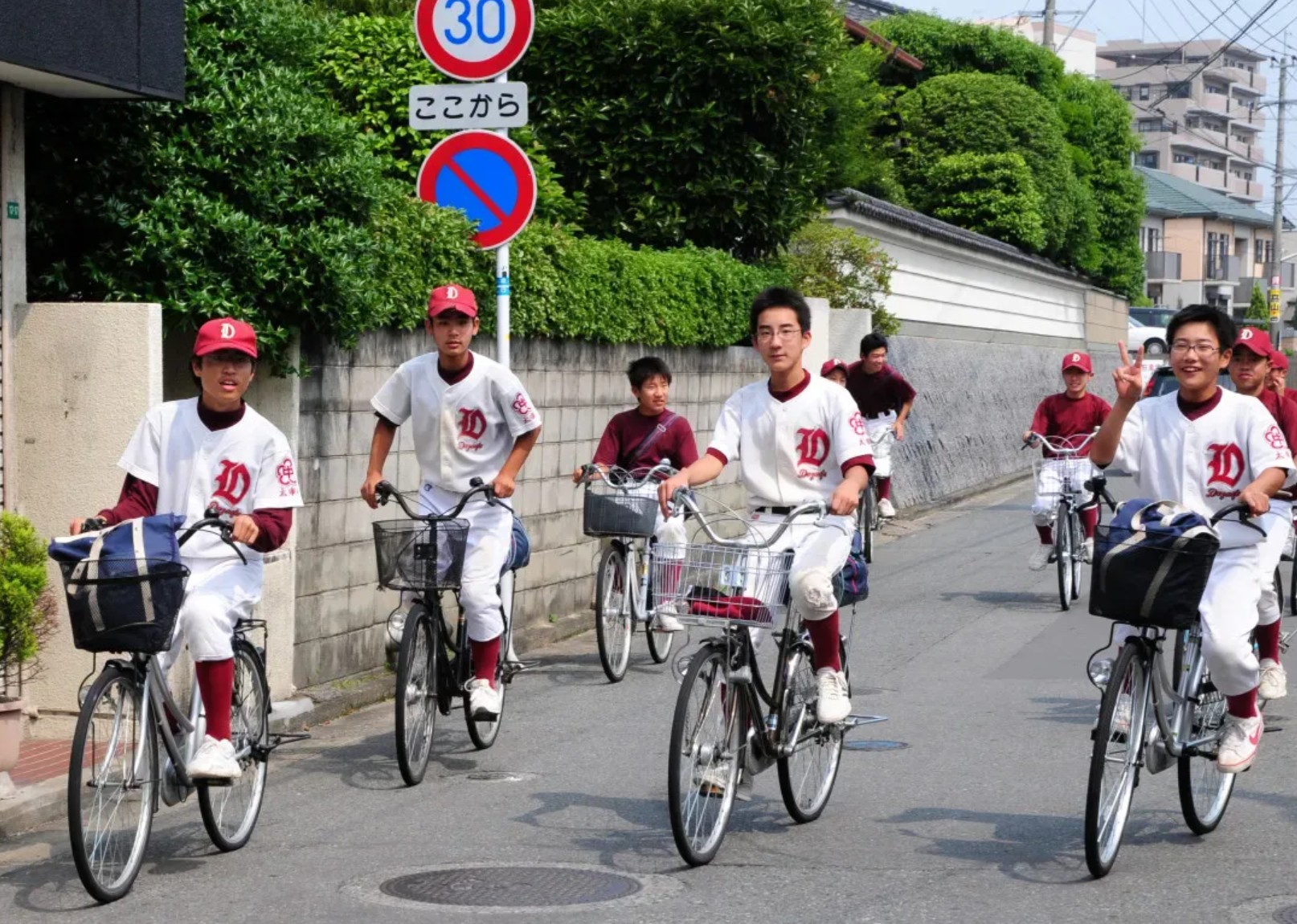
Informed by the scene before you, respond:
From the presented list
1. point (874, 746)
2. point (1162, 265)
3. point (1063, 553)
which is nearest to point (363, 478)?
point (874, 746)

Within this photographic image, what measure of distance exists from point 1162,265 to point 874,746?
80.3 meters

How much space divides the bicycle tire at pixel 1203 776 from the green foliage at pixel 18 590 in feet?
14.1

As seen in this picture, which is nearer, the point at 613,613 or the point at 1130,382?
the point at 1130,382

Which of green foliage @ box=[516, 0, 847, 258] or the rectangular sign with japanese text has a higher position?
green foliage @ box=[516, 0, 847, 258]

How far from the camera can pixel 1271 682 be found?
7.75 meters

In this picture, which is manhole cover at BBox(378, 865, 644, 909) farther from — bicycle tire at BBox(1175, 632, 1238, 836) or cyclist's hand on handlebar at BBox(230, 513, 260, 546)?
bicycle tire at BBox(1175, 632, 1238, 836)

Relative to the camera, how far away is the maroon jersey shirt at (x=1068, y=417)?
14367mm

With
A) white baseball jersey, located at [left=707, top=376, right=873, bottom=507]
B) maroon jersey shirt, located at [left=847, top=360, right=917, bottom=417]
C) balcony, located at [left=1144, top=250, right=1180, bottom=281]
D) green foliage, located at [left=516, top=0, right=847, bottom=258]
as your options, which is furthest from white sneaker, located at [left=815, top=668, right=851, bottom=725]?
balcony, located at [left=1144, top=250, right=1180, bottom=281]

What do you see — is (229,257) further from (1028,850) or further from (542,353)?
(1028,850)

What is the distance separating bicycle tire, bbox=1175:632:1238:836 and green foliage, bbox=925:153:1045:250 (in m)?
30.9

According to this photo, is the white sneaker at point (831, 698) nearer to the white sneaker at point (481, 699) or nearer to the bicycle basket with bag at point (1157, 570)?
the bicycle basket with bag at point (1157, 570)

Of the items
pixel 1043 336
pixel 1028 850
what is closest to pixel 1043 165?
pixel 1043 336

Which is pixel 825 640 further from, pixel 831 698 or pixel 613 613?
pixel 613 613

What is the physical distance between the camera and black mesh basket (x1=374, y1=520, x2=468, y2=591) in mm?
7680
